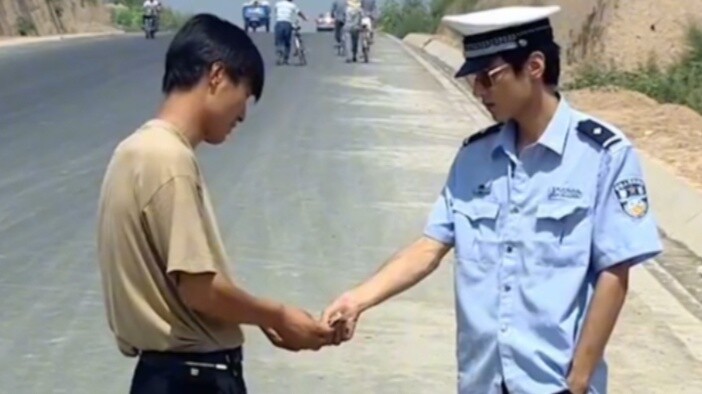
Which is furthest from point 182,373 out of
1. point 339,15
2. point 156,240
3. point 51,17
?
point 51,17

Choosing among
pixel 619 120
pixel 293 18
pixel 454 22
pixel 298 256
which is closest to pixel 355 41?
pixel 293 18

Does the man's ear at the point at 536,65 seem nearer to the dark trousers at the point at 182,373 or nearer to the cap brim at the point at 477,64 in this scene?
the cap brim at the point at 477,64

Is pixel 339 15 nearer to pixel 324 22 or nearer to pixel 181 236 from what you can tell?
pixel 324 22

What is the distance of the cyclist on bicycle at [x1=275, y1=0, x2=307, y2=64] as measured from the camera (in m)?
34.9

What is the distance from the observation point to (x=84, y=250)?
36.7 ft

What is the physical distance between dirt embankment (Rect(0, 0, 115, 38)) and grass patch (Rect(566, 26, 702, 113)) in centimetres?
2939

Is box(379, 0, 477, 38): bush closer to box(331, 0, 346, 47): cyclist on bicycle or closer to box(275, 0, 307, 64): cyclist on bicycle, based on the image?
box(331, 0, 346, 47): cyclist on bicycle

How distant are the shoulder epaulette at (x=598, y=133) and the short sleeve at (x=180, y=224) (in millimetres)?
1057

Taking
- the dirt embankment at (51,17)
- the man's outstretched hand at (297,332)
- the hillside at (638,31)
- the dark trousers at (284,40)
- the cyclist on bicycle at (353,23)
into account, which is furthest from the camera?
the dirt embankment at (51,17)

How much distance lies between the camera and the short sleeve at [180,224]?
12.6ft

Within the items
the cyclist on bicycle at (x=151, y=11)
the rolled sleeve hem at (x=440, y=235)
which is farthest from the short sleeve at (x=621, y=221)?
the cyclist on bicycle at (x=151, y=11)

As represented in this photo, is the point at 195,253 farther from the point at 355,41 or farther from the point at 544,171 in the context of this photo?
the point at 355,41

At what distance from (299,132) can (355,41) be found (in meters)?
17.5

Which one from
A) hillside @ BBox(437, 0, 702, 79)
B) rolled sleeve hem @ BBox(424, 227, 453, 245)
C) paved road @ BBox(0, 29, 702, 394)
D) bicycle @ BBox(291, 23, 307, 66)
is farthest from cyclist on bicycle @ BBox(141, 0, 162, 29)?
rolled sleeve hem @ BBox(424, 227, 453, 245)
